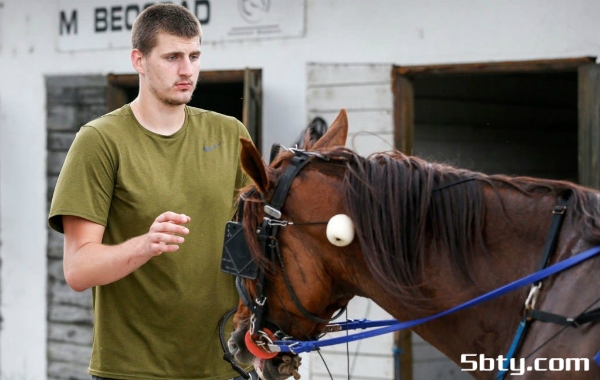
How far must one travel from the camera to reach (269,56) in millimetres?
6258

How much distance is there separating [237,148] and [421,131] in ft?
13.7

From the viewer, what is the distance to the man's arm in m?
2.67

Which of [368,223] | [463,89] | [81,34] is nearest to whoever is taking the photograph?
[368,223]

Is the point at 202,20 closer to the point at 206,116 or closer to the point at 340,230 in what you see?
the point at 206,116

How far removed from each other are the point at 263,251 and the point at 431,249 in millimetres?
490

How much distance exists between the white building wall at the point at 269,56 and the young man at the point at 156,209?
2.83 m

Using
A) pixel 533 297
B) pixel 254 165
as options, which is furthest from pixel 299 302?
pixel 533 297

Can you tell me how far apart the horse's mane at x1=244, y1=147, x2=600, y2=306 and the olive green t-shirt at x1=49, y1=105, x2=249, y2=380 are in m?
0.73

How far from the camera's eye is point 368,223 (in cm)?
252

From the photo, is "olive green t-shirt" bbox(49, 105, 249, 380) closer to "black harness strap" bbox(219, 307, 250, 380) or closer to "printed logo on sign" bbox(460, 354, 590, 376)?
"black harness strap" bbox(219, 307, 250, 380)

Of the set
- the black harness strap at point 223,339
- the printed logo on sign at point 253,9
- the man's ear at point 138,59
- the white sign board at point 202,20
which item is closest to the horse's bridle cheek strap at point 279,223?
the black harness strap at point 223,339

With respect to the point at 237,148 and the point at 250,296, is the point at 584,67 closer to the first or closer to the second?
the point at 237,148

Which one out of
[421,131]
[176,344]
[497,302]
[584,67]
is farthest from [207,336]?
[421,131]

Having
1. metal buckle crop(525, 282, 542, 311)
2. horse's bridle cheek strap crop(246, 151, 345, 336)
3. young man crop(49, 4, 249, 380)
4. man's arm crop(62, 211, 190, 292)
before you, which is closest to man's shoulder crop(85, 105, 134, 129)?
young man crop(49, 4, 249, 380)
